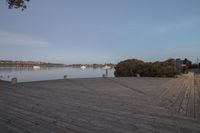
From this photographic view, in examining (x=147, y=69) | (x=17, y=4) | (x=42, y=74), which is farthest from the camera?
(x=42, y=74)

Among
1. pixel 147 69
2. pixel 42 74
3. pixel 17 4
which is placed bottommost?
pixel 42 74

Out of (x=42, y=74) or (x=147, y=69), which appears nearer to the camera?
(x=147, y=69)

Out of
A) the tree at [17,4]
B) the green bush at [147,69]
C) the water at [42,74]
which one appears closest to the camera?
the tree at [17,4]

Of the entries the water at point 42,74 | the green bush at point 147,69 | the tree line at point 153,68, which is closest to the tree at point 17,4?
the tree line at point 153,68

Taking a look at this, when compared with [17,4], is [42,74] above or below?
below

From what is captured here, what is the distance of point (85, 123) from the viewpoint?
3.23m

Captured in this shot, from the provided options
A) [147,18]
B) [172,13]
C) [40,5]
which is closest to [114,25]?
[147,18]

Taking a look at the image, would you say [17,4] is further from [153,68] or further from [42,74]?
[42,74]

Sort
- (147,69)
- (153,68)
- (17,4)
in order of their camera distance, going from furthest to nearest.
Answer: (147,69), (153,68), (17,4)

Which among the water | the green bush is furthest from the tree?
the water

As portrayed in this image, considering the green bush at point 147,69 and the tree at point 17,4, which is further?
the green bush at point 147,69

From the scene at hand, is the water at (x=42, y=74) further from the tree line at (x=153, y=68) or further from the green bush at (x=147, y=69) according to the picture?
the tree line at (x=153, y=68)

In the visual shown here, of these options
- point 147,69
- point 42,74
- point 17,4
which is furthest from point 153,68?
point 42,74

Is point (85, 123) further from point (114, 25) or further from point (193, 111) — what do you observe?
point (114, 25)
